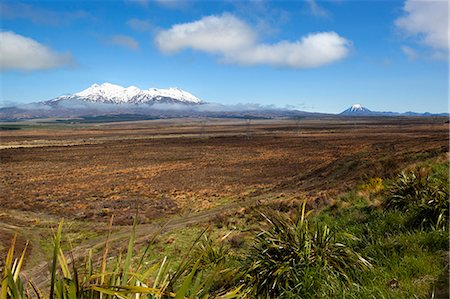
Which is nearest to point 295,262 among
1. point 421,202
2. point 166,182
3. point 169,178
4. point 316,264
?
point 316,264

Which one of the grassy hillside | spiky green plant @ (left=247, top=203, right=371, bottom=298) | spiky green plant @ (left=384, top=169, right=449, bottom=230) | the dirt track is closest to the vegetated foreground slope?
the dirt track

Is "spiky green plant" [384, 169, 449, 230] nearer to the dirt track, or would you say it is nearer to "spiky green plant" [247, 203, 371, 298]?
"spiky green plant" [247, 203, 371, 298]

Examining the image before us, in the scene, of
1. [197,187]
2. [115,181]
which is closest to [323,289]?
[197,187]

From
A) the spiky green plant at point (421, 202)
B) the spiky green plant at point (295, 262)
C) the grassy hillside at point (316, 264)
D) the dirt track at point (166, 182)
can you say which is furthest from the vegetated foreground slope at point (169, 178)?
the spiky green plant at point (295, 262)

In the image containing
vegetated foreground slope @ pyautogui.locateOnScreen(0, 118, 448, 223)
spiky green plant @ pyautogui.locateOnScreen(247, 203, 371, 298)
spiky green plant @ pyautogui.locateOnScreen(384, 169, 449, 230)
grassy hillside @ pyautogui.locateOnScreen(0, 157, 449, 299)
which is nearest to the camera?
grassy hillside @ pyautogui.locateOnScreen(0, 157, 449, 299)

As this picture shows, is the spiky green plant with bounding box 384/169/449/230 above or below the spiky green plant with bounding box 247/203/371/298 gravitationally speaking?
above

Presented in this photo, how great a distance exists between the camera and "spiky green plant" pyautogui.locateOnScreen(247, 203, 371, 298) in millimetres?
5297

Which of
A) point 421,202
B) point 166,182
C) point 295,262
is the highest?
point 421,202

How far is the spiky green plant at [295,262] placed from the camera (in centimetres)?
530

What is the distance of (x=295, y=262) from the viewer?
5742 mm

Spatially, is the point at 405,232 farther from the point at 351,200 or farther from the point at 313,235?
the point at 351,200

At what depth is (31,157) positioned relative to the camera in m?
59.3

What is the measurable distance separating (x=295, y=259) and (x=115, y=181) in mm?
34061

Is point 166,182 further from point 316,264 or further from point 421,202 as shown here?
point 316,264
